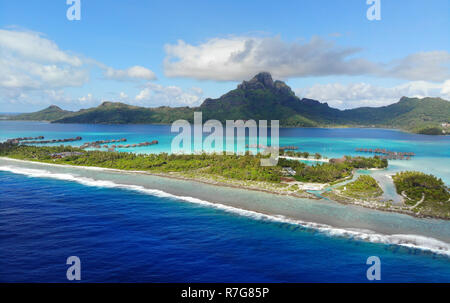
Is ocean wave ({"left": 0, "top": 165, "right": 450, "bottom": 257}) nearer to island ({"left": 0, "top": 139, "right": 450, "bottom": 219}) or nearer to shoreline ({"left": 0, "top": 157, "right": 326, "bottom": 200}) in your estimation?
island ({"left": 0, "top": 139, "right": 450, "bottom": 219})

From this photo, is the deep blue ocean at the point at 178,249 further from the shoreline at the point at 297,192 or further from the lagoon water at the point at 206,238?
the shoreline at the point at 297,192

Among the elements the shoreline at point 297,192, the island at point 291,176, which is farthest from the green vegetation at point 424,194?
the shoreline at point 297,192

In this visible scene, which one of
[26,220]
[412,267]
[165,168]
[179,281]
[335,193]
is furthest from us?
[165,168]

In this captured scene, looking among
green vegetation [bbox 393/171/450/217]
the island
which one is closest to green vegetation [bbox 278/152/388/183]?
the island

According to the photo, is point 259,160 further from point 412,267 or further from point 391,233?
point 412,267

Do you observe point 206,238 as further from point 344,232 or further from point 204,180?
point 204,180

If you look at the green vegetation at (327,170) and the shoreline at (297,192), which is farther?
the green vegetation at (327,170)
